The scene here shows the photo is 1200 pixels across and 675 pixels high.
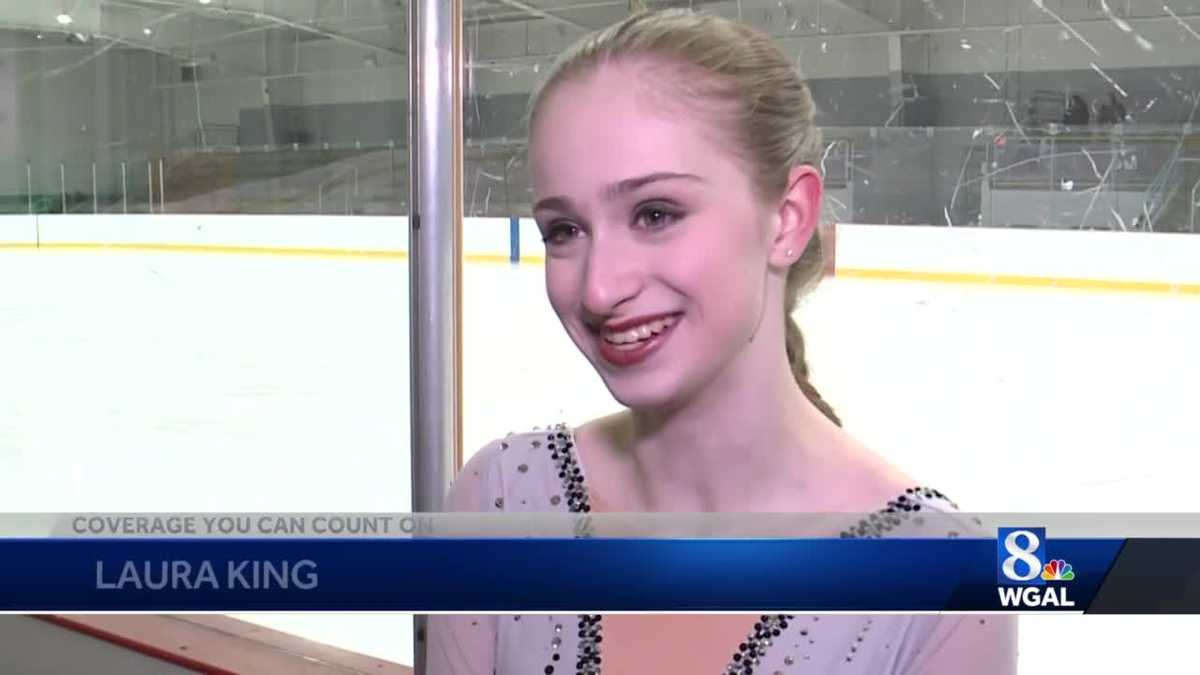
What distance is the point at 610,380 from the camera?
0.80 m

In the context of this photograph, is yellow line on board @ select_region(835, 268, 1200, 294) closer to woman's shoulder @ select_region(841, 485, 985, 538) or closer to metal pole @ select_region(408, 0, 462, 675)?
metal pole @ select_region(408, 0, 462, 675)

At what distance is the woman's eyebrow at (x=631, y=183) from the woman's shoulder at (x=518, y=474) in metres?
0.19

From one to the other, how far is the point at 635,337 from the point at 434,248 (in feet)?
2.31

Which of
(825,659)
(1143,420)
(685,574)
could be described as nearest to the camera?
(825,659)

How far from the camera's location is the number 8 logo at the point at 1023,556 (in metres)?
0.88

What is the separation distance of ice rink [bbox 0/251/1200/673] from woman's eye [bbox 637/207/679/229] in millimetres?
1151

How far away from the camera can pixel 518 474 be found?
86cm

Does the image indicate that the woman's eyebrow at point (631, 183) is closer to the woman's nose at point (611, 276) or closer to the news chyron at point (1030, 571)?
the woman's nose at point (611, 276)

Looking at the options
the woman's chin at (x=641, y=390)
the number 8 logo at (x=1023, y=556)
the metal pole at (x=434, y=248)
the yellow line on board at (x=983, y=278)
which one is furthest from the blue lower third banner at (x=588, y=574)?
the yellow line on board at (x=983, y=278)

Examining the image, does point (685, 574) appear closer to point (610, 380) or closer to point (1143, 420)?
point (610, 380)

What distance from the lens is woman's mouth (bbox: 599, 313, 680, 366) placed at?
780mm

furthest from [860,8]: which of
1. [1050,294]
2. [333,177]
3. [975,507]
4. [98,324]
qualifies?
[98,324]

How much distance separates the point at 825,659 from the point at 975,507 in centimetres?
216

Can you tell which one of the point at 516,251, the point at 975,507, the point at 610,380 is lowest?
the point at 975,507
